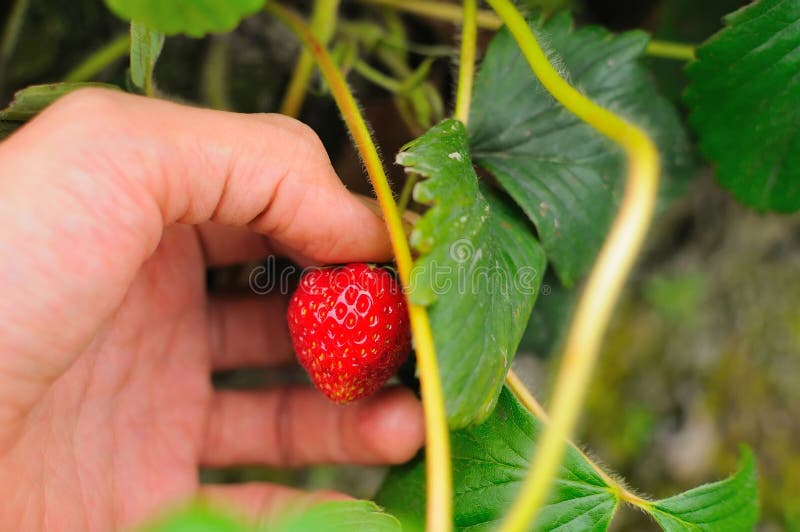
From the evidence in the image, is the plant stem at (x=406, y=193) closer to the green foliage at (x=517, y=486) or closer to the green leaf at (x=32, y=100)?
the green foliage at (x=517, y=486)

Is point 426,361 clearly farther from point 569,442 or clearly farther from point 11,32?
point 11,32

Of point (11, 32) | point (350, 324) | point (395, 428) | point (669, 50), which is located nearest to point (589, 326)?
point (350, 324)

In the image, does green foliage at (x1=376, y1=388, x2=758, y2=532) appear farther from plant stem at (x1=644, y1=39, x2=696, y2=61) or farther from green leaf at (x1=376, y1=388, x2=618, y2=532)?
plant stem at (x1=644, y1=39, x2=696, y2=61)

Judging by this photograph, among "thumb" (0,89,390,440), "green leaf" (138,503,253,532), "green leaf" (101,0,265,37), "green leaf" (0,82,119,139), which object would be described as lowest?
"green leaf" (138,503,253,532)

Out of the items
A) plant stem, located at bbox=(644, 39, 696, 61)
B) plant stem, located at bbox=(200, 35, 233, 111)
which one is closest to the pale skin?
plant stem, located at bbox=(200, 35, 233, 111)

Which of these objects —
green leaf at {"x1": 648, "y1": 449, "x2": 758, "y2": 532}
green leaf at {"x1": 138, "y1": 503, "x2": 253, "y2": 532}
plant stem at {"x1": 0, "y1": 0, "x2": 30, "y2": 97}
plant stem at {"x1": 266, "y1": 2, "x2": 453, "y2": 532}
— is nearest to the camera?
green leaf at {"x1": 138, "y1": 503, "x2": 253, "y2": 532}

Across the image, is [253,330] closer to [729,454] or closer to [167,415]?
[167,415]

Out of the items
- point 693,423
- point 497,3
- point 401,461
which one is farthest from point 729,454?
point 497,3
